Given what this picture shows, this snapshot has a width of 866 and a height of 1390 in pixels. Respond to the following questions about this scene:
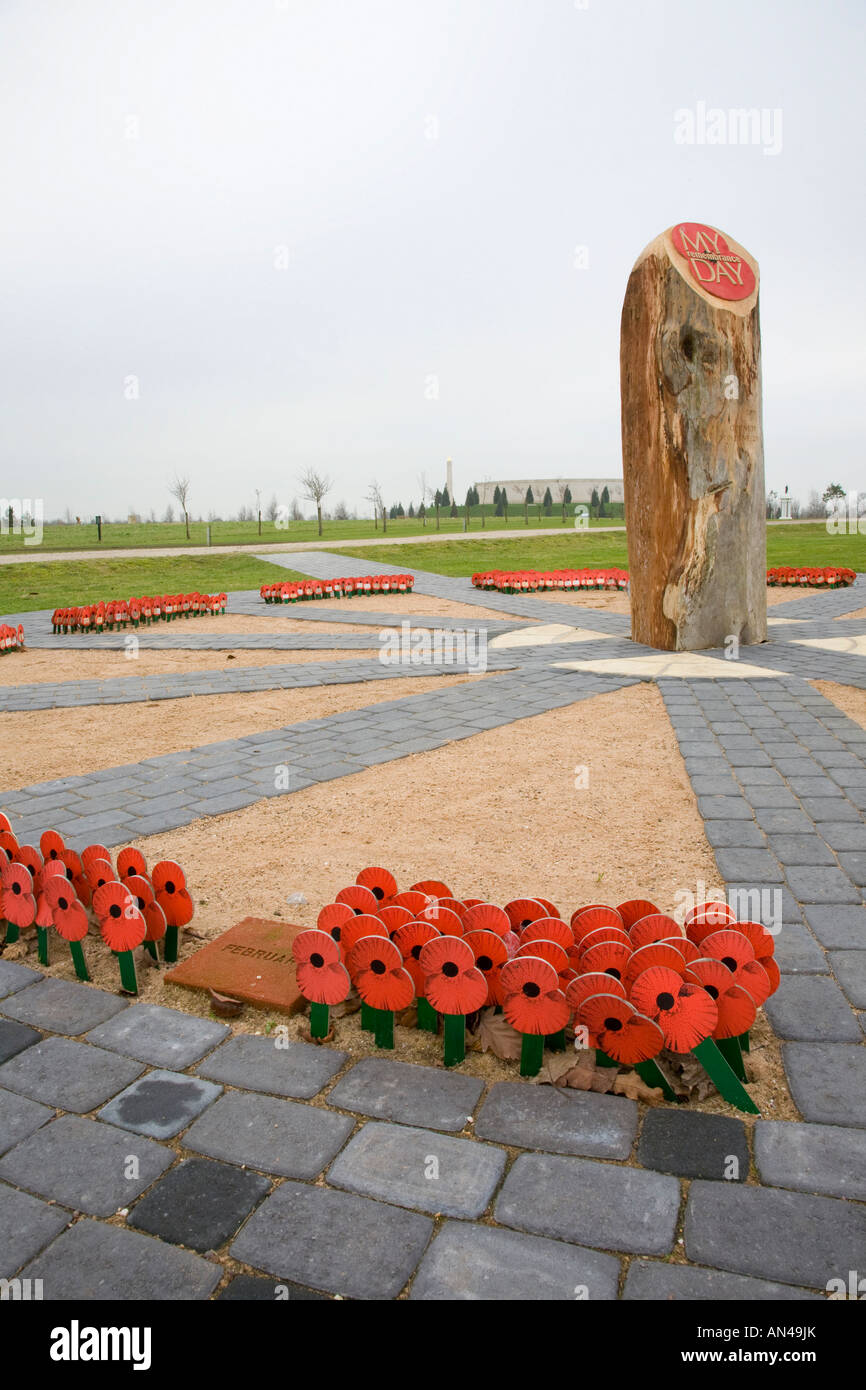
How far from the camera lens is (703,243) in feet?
29.3

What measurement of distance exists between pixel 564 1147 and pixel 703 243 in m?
9.16

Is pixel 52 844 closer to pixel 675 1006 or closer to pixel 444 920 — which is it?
pixel 444 920

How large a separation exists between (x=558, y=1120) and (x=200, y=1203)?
3.16 feet

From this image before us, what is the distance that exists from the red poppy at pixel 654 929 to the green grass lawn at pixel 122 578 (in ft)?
52.9

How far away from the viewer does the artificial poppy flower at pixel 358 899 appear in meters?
3.12

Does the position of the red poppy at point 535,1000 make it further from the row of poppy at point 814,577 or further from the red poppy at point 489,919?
the row of poppy at point 814,577

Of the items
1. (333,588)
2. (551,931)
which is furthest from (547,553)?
(551,931)

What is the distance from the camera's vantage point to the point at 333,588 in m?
17.0

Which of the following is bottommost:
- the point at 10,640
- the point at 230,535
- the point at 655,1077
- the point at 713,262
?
the point at 655,1077

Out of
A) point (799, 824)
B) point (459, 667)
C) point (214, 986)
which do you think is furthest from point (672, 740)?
point (214, 986)

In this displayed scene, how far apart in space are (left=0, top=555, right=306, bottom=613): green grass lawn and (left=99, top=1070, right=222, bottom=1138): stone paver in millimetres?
15699

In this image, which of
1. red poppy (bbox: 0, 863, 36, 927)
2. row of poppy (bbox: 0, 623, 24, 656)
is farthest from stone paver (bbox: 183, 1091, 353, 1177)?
row of poppy (bbox: 0, 623, 24, 656)

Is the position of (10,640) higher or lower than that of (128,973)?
higher

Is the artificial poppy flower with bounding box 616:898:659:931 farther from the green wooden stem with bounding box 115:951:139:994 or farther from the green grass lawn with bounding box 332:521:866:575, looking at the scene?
the green grass lawn with bounding box 332:521:866:575
